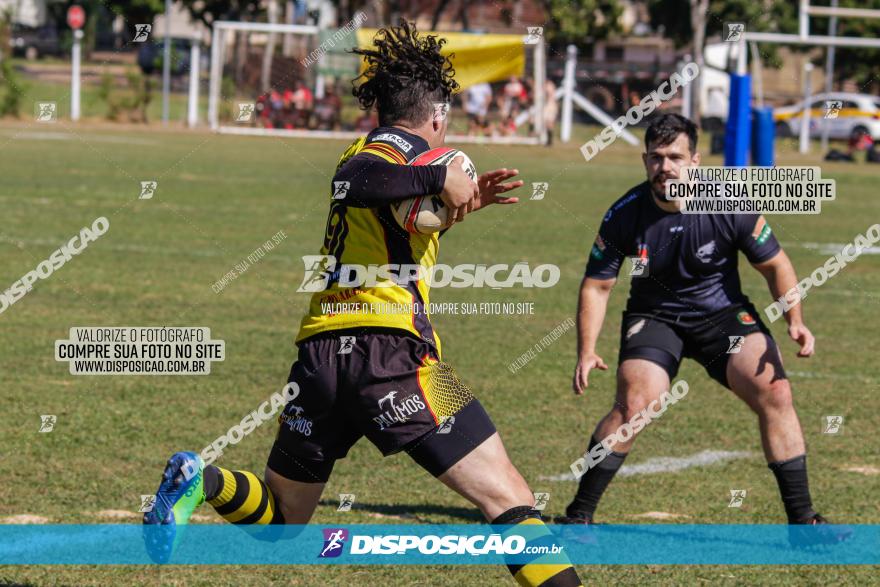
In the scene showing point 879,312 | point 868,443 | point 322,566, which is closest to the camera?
point 322,566

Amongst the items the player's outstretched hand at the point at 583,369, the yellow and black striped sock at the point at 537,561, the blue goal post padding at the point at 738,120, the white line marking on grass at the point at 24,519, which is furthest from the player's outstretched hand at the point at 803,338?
the blue goal post padding at the point at 738,120

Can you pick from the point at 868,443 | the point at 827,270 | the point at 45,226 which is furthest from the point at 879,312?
the point at 45,226

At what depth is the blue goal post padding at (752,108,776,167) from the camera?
28047mm

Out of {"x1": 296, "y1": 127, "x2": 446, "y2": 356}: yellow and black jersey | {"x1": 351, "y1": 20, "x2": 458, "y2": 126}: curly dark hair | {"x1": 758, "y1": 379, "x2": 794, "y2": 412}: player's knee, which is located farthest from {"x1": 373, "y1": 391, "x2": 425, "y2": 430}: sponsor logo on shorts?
{"x1": 758, "y1": 379, "x2": 794, "y2": 412}: player's knee

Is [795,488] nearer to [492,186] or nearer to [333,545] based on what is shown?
[333,545]

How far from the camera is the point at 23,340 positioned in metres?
11.5

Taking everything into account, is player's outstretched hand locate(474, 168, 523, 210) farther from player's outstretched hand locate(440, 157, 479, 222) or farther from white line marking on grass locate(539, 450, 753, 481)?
white line marking on grass locate(539, 450, 753, 481)

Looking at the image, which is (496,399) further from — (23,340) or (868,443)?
(23,340)

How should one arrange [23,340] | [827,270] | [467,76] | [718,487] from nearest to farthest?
[718,487]
[23,340]
[827,270]
[467,76]

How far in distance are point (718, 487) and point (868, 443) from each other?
1671 millimetres

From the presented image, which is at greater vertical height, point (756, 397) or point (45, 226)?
point (756, 397)

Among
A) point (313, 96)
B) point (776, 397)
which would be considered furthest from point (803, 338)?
point (313, 96)

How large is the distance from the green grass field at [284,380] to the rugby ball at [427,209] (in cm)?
197

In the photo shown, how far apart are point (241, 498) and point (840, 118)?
46.0m
